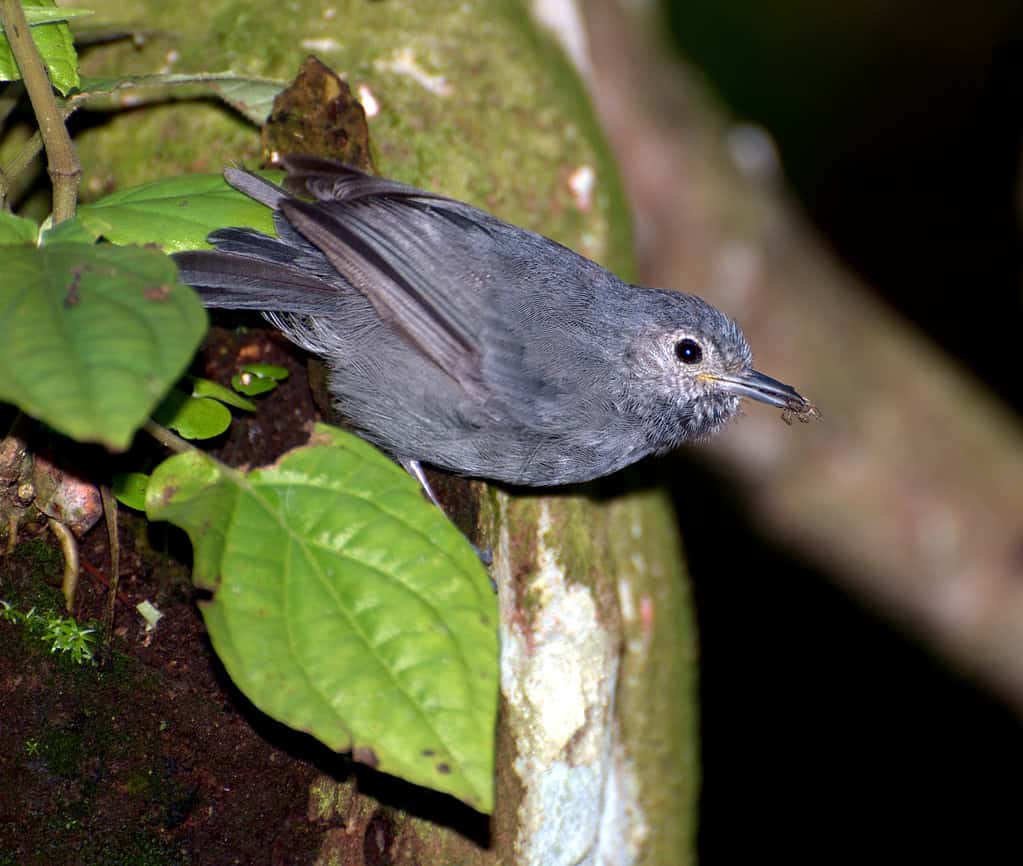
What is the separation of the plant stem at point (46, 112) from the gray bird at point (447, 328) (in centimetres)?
59

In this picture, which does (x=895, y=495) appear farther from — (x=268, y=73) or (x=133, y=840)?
(x=133, y=840)

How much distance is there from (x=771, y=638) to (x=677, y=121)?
3.82m

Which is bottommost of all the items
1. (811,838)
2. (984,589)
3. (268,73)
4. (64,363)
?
(811,838)

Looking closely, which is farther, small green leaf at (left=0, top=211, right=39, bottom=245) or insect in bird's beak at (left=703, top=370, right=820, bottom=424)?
insect in bird's beak at (left=703, top=370, right=820, bottom=424)

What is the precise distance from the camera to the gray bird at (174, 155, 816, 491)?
310cm

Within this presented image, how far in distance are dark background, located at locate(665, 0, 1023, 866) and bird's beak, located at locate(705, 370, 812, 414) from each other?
380 cm

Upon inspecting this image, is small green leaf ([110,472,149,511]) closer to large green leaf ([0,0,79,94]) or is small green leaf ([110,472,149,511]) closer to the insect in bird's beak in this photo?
large green leaf ([0,0,79,94])

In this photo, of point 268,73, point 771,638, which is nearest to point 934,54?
point 771,638

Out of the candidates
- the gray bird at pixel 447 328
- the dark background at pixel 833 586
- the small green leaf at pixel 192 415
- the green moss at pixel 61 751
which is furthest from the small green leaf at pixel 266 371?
the dark background at pixel 833 586

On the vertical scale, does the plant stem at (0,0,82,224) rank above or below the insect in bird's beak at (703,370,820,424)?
above

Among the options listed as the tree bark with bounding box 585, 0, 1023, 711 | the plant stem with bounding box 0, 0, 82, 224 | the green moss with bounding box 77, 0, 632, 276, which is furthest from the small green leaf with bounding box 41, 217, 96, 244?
the tree bark with bounding box 585, 0, 1023, 711

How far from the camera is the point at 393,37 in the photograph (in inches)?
143

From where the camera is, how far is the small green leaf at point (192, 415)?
2533 millimetres

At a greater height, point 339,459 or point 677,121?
point 339,459
